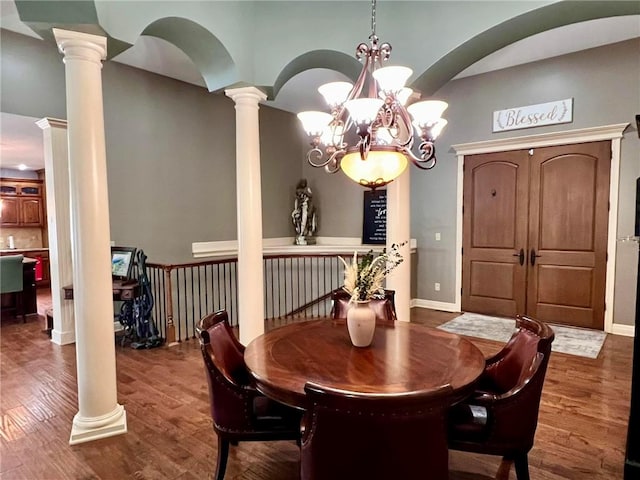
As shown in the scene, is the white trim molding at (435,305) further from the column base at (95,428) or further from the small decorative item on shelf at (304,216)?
the column base at (95,428)

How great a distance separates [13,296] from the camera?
222 inches

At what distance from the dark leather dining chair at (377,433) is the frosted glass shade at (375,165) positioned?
153 cm

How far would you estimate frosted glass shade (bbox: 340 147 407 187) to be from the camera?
2.44 m

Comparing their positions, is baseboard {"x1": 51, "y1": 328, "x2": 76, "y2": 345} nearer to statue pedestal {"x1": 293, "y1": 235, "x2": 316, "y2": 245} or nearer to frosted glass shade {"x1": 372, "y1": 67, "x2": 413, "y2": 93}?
statue pedestal {"x1": 293, "y1": 235, "x2": 316, "y2": 245}

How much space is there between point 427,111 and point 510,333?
3507 mm

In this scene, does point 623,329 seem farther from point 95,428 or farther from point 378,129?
point 95,428

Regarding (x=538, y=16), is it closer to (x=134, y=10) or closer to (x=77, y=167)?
(x=134, y=10)

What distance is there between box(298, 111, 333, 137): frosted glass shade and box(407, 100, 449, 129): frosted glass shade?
21.8 inches

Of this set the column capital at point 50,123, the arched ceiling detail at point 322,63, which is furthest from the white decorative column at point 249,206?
the column capital at point 50,123

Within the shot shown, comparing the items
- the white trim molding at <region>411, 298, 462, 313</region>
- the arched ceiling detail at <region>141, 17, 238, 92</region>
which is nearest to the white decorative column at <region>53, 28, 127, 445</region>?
the arched ceiling detail at <region>141, 17, 238, 92</region>

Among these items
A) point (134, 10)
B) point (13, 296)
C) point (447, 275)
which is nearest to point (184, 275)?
point (13, 296)

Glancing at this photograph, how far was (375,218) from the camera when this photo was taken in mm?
6559

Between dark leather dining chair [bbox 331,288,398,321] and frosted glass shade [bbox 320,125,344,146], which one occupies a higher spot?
frosted glass shade [bbox 320,125,344,146]

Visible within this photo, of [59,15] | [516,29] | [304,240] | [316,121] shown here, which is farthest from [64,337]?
[516,29]
